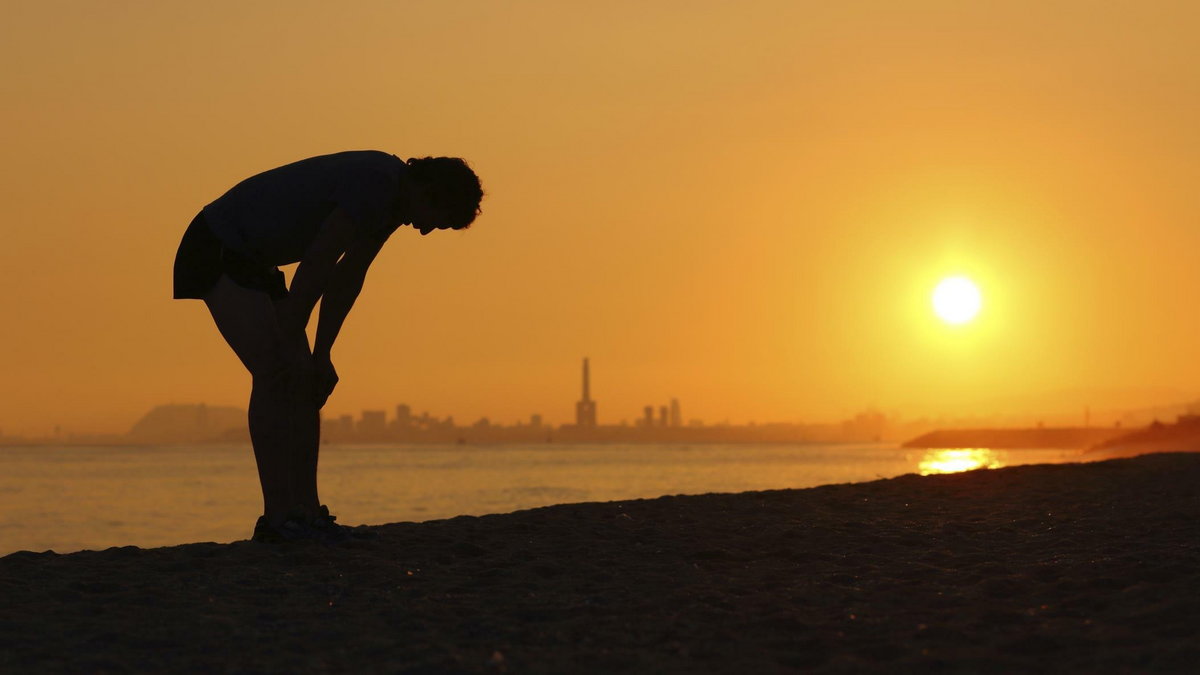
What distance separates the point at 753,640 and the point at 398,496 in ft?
123

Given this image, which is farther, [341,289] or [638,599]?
[341,289]

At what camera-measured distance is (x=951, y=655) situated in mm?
3549

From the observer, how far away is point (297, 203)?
5672 mm

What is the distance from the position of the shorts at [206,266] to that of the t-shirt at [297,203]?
5cm

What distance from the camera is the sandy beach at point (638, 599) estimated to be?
12.0 feet

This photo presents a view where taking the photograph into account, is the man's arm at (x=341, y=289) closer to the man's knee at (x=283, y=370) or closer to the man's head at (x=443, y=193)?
the man's knee at (x=283, y=370)

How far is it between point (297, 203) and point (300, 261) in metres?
0.28

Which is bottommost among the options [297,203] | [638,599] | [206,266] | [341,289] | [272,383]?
[638,599]

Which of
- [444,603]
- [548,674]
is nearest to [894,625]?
[548,674]

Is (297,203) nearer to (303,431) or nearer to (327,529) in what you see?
(303,431)

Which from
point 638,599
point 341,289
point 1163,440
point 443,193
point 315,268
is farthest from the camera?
Result: point 1163,440

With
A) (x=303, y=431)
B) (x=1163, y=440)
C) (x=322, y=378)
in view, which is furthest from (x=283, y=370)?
(x=1163, y=440)

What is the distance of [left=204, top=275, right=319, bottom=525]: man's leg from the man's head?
84cm

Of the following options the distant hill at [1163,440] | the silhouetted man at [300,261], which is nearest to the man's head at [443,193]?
the silhouetted man at [300,261]
